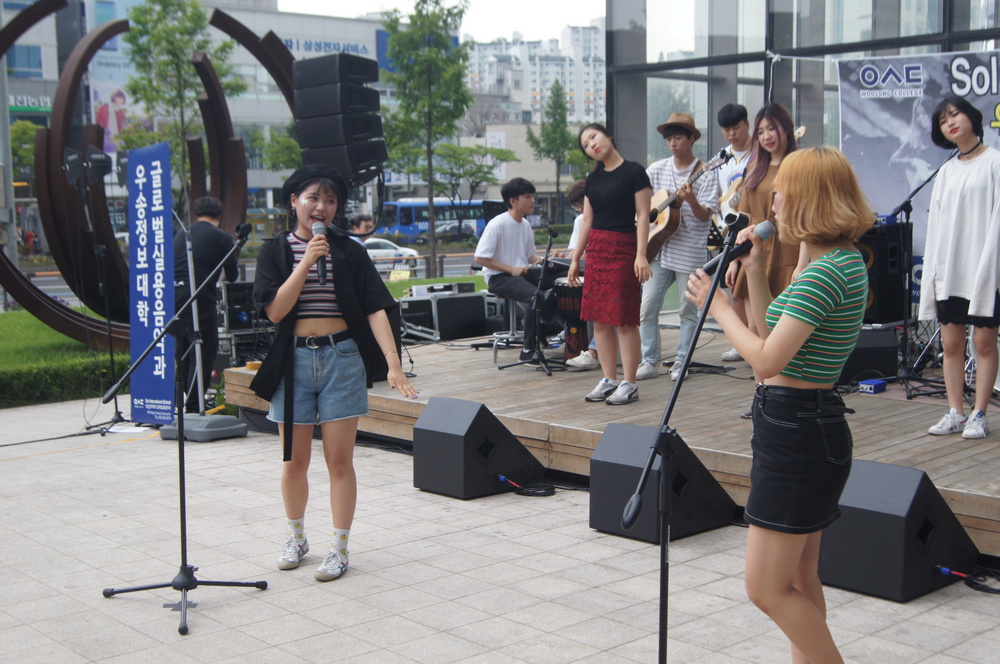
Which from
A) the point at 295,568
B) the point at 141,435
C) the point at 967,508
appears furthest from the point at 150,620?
the point at 141,435

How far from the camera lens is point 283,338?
411 centimetres

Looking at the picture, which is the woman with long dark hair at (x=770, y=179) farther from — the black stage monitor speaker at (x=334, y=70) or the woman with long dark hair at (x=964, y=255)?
the black stage monitor speaker at (x=334, y=70)

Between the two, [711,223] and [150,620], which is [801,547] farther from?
[711,223]

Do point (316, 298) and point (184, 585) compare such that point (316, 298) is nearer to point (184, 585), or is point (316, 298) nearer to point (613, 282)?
point (184, 585)

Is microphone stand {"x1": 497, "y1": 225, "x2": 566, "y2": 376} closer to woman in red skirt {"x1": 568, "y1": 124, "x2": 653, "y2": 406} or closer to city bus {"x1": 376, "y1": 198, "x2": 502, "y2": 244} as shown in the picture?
woman in red skirt {"x1": 568, "y1": 124, "x2": 653, "y2": 406}

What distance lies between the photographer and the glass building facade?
8289mm

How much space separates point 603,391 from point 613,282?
717 mm

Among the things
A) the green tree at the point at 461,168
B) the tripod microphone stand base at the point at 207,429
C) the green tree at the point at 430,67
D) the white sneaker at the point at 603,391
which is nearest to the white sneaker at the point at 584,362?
the white sneaker at the point at 603,391

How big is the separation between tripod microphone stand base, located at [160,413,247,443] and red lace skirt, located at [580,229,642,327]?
309 cm

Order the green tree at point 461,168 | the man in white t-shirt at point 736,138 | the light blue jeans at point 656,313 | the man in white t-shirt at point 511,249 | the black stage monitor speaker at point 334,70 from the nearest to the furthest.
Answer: the man in white t-shirt at point 736,138
the light blue jeans at point 656,313
the black stage monitor speaker at point 334,70
the man in white t-shirt at point 511,249
the green tree at point 461,168

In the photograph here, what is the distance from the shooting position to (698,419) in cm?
566

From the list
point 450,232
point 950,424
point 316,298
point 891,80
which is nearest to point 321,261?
point 316,298

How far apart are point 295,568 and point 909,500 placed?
2.62 meters

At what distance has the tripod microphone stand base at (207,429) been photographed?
7496mm
